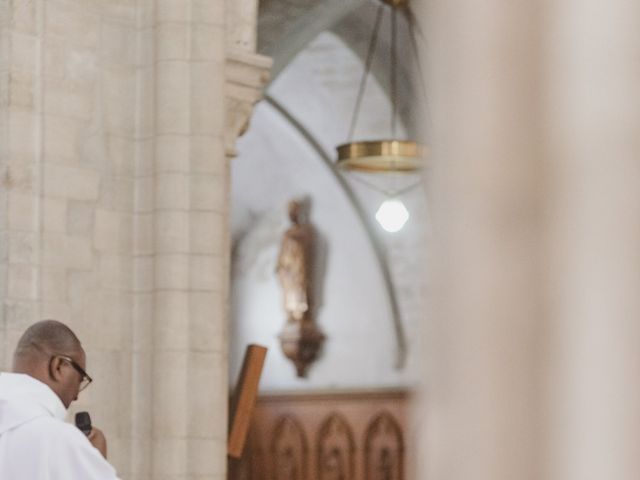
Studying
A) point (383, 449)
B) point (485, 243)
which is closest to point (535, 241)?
point (485, 243)

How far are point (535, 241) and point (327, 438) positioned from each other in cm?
1740

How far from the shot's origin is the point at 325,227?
18.3 meters

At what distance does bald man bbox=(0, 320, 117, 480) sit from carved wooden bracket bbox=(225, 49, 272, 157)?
3.91 metres

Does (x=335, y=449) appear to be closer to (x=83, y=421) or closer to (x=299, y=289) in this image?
(x=299, y=289)

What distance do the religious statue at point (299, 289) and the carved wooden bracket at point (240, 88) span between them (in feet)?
28.2

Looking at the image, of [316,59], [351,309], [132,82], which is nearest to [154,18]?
[132,82]

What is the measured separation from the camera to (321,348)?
18.4 meters

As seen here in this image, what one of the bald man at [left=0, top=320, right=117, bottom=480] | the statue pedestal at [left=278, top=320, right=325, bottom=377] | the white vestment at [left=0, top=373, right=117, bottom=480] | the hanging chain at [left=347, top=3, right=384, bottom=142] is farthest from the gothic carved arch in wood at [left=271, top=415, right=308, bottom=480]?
A: the white vestment at [left=0, top=373, right=117, bottom=480]

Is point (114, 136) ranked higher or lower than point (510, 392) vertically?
higher

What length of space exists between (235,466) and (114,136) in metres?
10.5

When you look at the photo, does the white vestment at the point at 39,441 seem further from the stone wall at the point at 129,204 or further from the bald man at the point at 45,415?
the stone wall at the point at 129,204

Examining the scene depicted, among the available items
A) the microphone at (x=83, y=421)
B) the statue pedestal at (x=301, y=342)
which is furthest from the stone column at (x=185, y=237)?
the statue pedestal at (x=301, y=342)

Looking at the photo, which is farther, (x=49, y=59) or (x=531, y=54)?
(x=49, y=59)

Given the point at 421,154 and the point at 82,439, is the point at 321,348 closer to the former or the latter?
the point at 82,439
